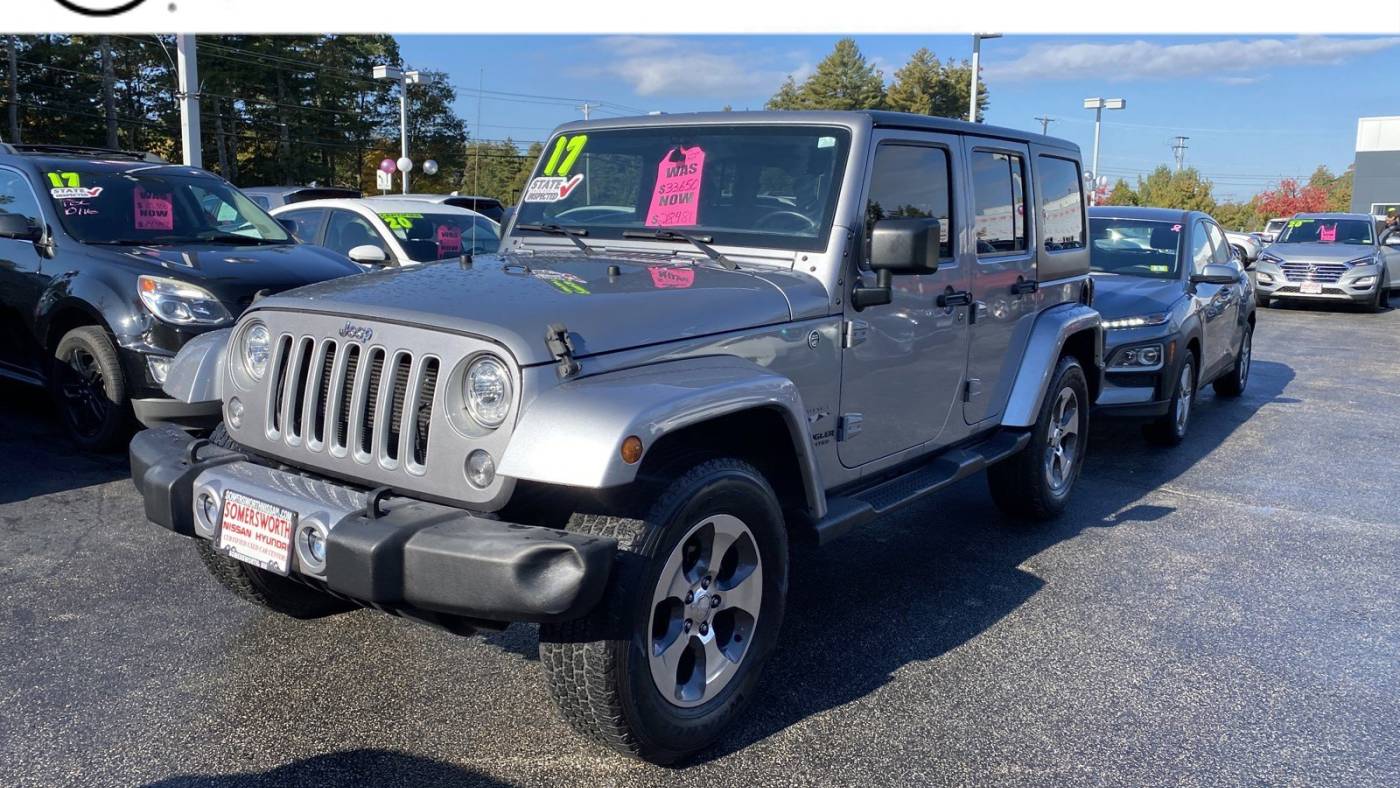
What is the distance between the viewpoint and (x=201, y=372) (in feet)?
12.1

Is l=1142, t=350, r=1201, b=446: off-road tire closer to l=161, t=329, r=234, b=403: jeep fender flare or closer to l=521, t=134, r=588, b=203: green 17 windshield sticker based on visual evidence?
l=521, t=134, r=588, b=203: green 17 windshield sticker

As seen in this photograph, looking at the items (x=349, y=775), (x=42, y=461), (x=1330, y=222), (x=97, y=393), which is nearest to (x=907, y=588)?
(x=349, y=775)

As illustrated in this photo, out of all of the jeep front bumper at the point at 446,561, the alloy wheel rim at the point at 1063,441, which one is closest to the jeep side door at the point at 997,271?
the alloy wheel rim at the point at 1063,441

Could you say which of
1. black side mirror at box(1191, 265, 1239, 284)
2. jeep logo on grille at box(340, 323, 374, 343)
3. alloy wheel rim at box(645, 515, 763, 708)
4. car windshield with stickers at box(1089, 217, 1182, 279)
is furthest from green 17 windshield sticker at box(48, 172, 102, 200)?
black side mirror at box(1191, 265, 1239, 284)

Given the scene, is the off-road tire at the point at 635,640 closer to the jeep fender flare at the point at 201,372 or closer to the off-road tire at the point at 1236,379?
the jeep fender flare at the point at 201,372

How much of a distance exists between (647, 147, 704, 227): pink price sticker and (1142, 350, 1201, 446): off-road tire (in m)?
4.56

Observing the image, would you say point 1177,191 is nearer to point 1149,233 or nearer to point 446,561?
point 1149,233

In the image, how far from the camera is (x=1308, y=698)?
148 inches

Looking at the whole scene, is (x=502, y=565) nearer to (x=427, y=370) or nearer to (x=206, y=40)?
(x=427, y=370)

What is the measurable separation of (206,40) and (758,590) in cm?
5266

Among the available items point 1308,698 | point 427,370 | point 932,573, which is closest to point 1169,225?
point 932,573

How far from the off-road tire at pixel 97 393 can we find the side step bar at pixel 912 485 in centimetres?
433

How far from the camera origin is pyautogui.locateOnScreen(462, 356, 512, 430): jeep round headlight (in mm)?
2908

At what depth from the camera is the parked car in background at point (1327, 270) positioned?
59.6ft
